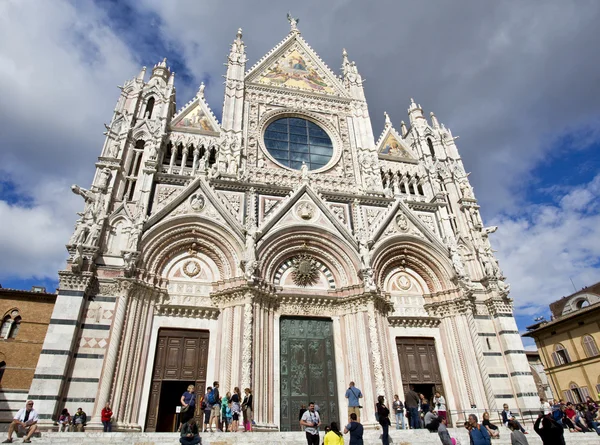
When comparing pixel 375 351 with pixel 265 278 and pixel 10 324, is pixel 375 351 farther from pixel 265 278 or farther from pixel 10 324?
pixel 10 324

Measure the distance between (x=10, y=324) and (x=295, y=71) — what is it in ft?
60.9

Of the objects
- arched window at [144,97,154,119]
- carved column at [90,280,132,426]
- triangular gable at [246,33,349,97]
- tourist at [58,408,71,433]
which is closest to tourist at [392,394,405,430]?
carved column at [90,280,132,426]

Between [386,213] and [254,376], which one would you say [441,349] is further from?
[254,376]

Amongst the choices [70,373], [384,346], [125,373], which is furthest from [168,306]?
[384,346]

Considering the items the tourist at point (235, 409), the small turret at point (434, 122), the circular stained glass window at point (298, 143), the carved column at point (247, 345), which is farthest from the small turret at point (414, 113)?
the tourist at point (235, 409)

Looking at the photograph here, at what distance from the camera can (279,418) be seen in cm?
1234

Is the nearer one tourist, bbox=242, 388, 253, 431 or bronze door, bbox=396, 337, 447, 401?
tourist, bbox=242, 388, 253, 431

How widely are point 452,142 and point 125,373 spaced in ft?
59.4

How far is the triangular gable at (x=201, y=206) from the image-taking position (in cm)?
1444

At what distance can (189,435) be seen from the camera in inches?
249

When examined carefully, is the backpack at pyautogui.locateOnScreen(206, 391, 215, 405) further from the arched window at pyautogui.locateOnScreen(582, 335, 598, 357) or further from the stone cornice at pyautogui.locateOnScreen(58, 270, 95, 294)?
the arched window at pyautogui.locateOnScreen(582, 335, 598, 357)

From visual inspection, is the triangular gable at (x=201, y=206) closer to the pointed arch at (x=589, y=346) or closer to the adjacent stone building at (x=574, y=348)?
the adjacent stone building at (x=574, y=348)

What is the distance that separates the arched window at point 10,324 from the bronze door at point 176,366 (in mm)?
8829

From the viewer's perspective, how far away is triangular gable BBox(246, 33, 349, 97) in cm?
2133
